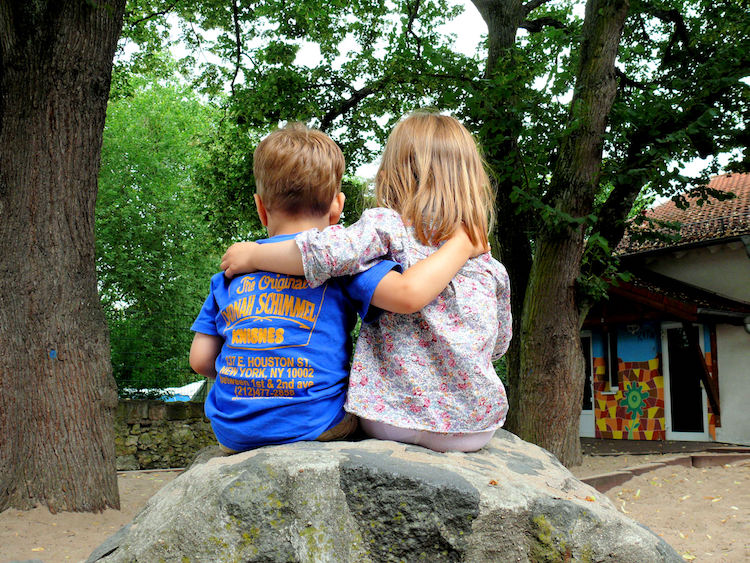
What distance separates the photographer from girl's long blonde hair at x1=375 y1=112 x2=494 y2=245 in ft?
7.09

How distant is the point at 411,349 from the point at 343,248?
1.25ft

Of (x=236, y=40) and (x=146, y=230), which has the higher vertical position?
(x=236, y=40)

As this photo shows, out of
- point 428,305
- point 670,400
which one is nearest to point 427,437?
point 428,305

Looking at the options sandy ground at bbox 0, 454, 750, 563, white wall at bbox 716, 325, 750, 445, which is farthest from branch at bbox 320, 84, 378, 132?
white wall at bbox 716, 325, 750, 445

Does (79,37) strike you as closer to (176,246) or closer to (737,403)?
(737,403)

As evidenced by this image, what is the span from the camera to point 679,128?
329 inches

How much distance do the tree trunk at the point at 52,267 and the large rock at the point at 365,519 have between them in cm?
402

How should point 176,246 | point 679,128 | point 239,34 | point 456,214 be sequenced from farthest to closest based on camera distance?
1. point 176,246
2. point 239,34
3. point 679,128
4. point 456,214

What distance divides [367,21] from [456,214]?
40.9ft

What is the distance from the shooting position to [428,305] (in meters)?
2.10

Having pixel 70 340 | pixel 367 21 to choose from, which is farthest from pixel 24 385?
pixel 367 21

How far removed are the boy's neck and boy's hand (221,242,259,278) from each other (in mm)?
120

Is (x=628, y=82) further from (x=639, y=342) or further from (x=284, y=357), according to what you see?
(x=284, y=357)

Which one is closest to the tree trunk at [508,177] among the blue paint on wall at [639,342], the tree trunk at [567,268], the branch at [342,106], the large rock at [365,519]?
the tree trunk at [567,268]
